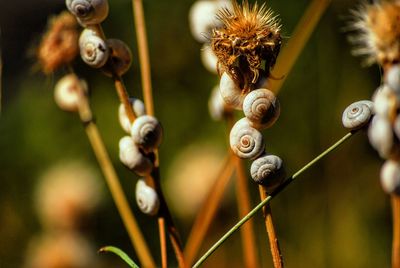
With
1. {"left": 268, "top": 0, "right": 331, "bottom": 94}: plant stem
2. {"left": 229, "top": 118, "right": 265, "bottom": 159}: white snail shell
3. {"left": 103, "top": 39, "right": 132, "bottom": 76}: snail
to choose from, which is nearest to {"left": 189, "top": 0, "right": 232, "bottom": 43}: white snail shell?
{"left": 268, "top": 0, "right": 331, "bottom": 94}: plant stem

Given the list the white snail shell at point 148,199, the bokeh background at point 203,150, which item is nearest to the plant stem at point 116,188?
the white snail shell at point 148,199

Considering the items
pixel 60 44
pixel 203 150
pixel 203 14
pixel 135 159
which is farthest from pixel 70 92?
pixel 203 150

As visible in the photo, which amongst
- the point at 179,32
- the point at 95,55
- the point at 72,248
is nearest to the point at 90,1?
the point at 95,55

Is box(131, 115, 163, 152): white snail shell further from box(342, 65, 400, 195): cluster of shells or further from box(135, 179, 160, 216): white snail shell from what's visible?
box(342, 65, 400, 195): cluster of shells

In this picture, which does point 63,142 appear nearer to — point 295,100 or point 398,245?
point 295,100

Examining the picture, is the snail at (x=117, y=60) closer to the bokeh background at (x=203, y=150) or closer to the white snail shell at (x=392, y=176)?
the white snail shell at (x=392, y=176)
